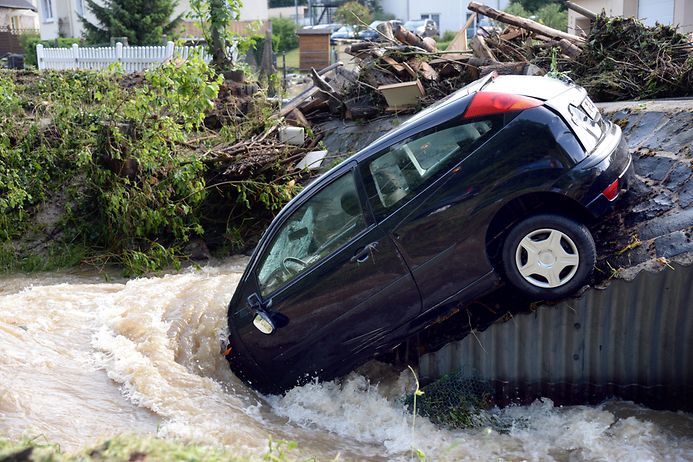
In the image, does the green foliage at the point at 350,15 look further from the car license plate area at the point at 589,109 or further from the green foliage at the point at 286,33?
the car license plate area at the point at 589,109

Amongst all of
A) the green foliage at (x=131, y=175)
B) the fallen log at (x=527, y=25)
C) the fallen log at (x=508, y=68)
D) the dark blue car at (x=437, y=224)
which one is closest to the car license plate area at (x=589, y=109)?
the dark blue car at (x=437, y=224)

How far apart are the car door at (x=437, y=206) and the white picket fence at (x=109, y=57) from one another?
11.4 metres

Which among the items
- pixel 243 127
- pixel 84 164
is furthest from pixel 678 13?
pixel 84 164

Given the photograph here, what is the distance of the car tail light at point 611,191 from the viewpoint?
18.2 feet

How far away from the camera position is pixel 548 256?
220 inches

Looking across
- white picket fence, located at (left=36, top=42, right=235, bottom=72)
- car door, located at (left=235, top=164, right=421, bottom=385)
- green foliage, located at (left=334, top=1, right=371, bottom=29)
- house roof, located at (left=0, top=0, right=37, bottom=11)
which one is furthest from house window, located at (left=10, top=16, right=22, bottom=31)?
car door, located at (left=235, top=164, right=421, bottom=385)

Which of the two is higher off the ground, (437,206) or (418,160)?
(418,160)

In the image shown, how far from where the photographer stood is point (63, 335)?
786cm

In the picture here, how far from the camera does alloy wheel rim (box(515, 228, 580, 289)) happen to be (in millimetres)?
5520

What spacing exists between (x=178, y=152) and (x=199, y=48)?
159cm

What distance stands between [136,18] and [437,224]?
84.9ft

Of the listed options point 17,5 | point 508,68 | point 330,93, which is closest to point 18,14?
point 17,5

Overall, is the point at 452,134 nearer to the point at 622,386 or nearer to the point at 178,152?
the point at 622,386

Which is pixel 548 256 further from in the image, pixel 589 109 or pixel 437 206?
pixel 589 109
